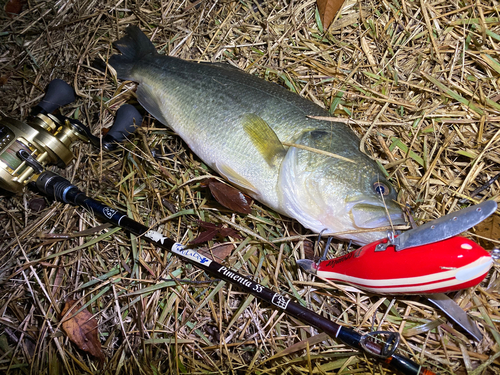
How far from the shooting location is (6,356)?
2400mm

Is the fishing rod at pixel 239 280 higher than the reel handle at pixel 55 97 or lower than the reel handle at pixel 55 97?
lower

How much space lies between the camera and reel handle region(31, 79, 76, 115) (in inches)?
105

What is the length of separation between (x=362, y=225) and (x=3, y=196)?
2.82 m

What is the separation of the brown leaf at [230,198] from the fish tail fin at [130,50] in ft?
4.10

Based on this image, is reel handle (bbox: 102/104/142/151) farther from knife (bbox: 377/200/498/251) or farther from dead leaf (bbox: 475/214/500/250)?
dead leaf (bbox: 475/214/500/250)

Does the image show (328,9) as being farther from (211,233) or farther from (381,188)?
(211,233)

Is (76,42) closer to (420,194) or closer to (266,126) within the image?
(266,126)

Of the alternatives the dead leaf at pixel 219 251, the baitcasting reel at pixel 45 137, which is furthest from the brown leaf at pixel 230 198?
the baitcasting reel at pixel 45 137

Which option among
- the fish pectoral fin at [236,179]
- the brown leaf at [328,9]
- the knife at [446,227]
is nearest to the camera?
the knife at [446,227]

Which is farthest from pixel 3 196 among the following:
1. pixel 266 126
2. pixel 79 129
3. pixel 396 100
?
pixel 396 100

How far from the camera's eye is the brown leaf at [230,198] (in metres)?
2.20

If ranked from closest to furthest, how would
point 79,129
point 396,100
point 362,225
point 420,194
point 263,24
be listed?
point 362,225, point 420,194, point 396,100, point 79,129, point 263,24

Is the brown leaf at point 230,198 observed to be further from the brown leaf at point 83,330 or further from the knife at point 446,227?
the brown leaf at point 83,330

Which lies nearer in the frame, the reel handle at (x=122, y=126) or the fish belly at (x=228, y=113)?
the fish belly at (x=228, y=113)
